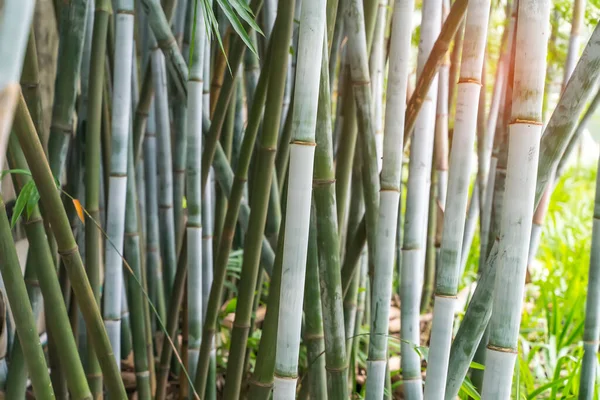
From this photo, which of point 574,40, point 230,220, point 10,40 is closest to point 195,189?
point 230,220

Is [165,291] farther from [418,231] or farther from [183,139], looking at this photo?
[418,231]

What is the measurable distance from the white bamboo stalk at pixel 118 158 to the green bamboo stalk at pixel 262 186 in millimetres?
167

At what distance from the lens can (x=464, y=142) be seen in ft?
1.69

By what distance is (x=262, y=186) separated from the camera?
60 centimetres

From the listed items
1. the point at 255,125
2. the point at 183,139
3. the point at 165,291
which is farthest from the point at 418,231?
the point at 165,291

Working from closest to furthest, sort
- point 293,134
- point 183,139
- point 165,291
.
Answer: point 293,134 < point 183,139 < point 165,291

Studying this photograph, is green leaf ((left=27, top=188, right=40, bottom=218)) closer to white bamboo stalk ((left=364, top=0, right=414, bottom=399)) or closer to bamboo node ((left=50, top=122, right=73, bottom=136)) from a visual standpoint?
bamboo node ((left=50, top=122, right=73, bottom=136))

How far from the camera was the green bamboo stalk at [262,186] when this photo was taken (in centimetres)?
53

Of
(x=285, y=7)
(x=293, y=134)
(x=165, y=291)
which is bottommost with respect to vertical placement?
(x=165, y=291)

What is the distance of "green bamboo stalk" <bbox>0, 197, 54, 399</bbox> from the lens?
52cm

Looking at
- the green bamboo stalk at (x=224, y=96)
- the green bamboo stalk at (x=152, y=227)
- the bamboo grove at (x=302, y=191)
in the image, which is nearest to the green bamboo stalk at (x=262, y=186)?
the bamboo grove at (x=302, y=191)

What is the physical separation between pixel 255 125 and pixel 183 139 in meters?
0.45

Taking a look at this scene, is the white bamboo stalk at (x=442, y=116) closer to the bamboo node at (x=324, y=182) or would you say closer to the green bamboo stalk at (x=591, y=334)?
→ the green bamboo stalk at (x=591, y=334)

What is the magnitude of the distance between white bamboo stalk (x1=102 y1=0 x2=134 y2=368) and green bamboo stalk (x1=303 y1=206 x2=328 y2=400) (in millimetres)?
246
